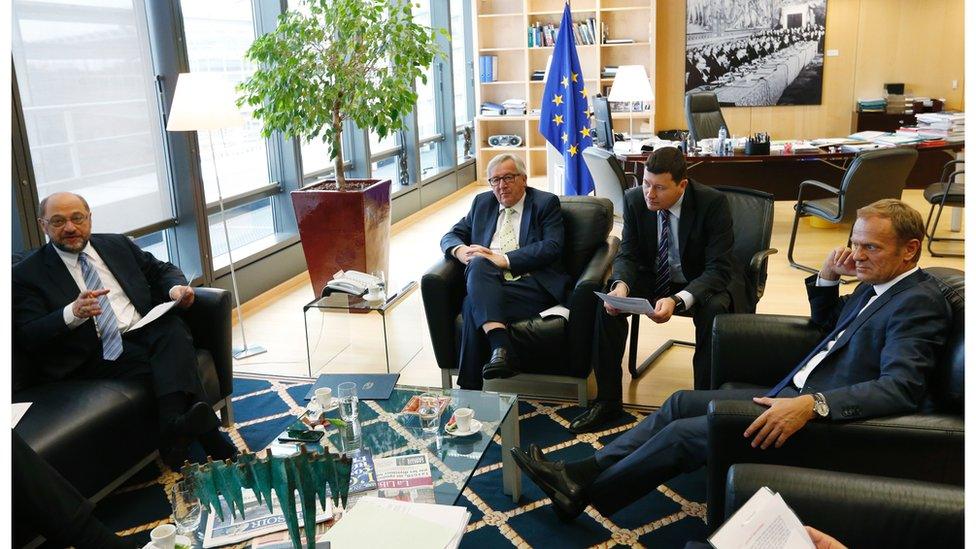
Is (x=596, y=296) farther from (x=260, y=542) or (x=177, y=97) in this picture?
(x=177, y=97)

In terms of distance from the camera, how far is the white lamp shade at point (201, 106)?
3.93 metres

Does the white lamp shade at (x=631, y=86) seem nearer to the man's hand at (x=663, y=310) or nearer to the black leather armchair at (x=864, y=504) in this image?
the man's hand at (x=663, y=310)

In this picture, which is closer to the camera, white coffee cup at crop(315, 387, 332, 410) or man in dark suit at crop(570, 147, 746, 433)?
white coffee cup at crop(315, 387, 332, 410)

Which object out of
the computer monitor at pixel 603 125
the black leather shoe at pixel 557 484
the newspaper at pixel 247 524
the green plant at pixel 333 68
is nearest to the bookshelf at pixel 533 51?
the computer monitor at pixel 603 125

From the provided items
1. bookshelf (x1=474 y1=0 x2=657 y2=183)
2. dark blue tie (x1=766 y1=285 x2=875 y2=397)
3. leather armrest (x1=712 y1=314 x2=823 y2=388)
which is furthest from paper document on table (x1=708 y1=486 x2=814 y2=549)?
bookshelf (x1=474 y1=0 x2=657 y2=183)

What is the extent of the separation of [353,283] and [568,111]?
2960 mm

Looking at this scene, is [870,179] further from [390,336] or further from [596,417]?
[390,336]

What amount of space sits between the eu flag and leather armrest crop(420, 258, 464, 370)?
9.55 ft

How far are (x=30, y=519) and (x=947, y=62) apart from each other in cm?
965

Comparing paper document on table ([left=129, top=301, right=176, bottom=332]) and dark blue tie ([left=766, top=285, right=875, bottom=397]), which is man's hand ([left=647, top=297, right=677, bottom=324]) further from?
paper document on table ([left=129, top=301, right=176, bottom=332])

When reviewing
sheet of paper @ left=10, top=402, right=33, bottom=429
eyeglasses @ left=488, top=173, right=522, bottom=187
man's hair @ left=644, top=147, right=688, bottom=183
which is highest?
man's hair @ left=644, top=147, right=688, bottom=183

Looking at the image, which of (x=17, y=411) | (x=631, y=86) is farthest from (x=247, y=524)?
(x=631, y=86)

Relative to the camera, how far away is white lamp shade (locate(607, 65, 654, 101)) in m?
6.38

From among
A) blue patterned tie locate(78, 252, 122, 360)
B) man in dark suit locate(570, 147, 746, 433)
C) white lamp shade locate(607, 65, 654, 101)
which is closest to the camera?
blue patterned tie locate(78, 252, 122, 360)
